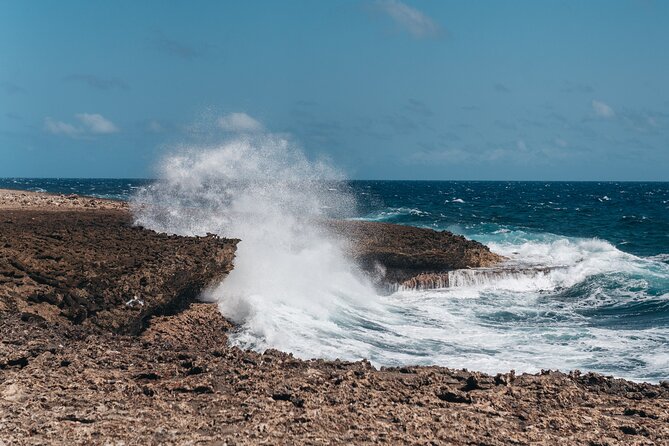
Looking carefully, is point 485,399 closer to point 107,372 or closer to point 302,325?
point 107,372

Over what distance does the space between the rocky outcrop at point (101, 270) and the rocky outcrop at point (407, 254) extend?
20.6 feet

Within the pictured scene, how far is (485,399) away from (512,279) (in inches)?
582

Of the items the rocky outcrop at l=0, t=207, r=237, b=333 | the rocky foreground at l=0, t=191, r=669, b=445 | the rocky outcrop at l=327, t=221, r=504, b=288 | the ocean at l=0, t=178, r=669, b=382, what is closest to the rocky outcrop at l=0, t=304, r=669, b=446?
the rocky foreground at l=0, t=191, r=669, b=445

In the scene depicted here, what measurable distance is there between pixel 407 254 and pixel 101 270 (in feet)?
36.6

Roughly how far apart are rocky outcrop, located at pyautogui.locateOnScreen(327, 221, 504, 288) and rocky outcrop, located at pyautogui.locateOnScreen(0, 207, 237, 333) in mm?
6271

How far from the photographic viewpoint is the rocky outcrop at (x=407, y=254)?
20.2 metres

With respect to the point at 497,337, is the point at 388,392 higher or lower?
higher

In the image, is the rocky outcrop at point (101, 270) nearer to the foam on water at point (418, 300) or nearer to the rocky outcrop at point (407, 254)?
the foam on water at point (418, 300)

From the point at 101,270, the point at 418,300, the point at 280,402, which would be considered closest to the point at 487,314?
the point at 418,300

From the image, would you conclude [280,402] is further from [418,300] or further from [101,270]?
[418,300]

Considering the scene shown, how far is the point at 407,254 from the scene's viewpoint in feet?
66.5

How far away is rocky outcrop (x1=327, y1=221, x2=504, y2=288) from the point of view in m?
20.2

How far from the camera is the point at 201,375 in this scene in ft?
22.1

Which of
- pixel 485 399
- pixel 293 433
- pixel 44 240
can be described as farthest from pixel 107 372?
pixel 44 240
